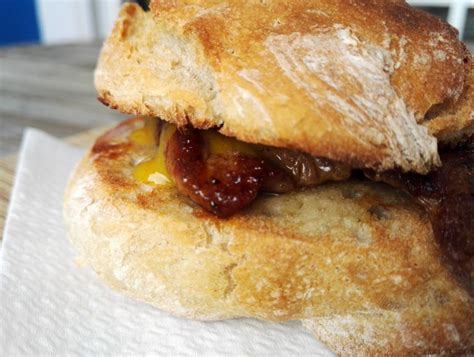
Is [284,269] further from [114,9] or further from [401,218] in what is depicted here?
[114,9]

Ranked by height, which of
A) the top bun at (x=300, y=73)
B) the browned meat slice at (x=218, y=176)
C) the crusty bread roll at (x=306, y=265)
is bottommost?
the crusty bread roll at (x=306, y=265)

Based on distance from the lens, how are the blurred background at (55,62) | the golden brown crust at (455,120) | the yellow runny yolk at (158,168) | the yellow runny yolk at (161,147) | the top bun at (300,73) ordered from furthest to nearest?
1. the blurred background at (55,62)
2. the yellow runny yolk at (158,168)
3. the yellow runny yolk at (161,147)
4. the golden brown crust at (455,120)
5. the top bun at (300,73)

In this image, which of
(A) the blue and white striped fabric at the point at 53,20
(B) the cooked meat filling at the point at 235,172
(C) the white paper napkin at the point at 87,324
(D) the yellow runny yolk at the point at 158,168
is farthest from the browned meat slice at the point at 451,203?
(A) the blue and white striped fabric at the point at 53,20

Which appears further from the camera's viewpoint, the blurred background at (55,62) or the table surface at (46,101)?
the blurred background at (55,62)

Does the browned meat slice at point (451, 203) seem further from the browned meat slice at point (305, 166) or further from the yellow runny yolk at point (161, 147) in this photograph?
the yellow runny yolk at point (161, 147)

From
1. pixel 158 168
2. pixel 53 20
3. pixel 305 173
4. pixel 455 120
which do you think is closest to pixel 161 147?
pixel 158 168

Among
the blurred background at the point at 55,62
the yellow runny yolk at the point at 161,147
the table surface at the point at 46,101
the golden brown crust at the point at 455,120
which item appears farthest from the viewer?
the blurred background at the point at 55,62
